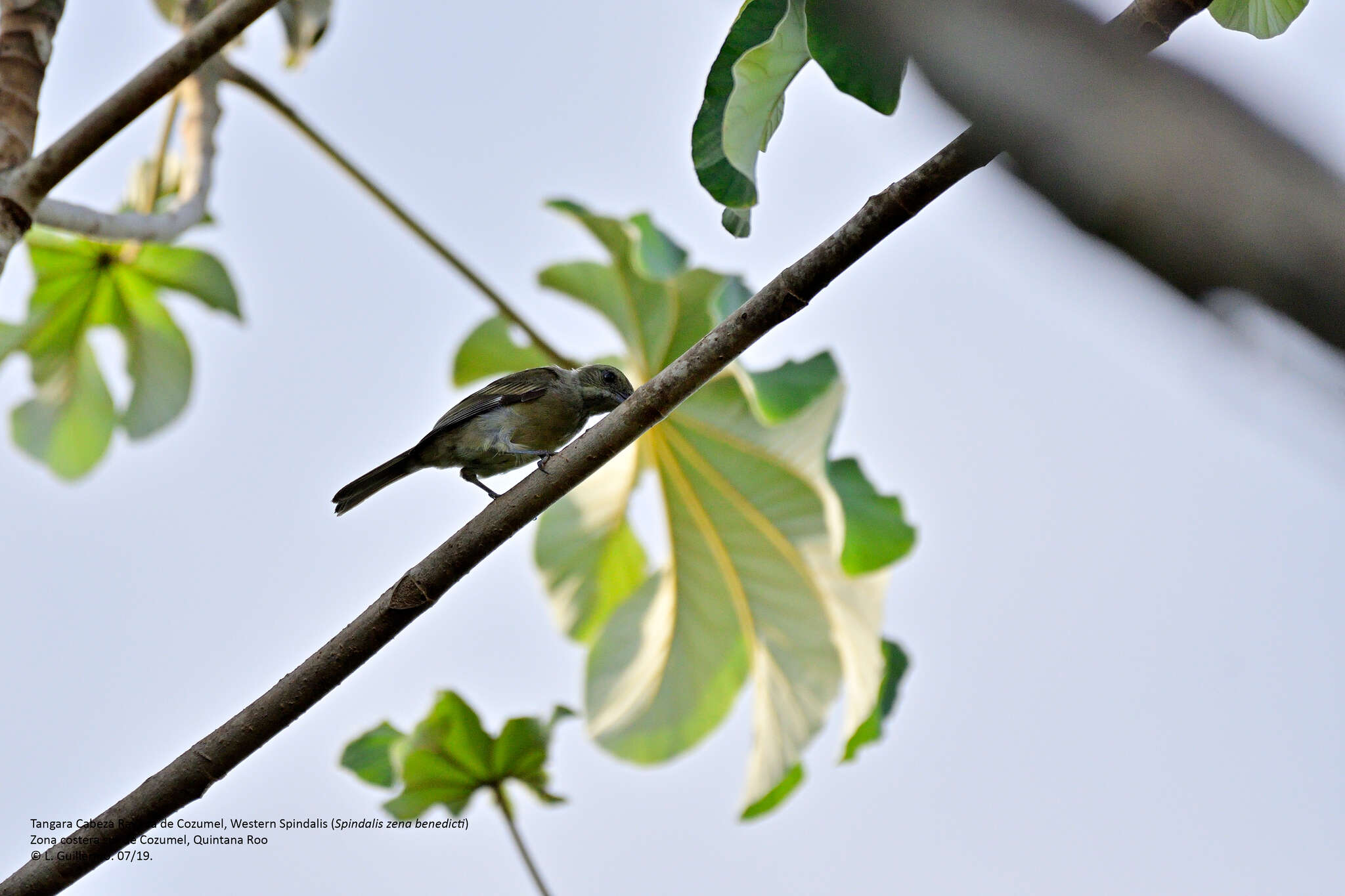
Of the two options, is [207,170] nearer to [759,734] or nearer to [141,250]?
[141,250]

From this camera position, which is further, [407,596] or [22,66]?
[22,66]

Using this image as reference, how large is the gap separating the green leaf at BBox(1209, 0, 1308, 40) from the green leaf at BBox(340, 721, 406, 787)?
13.5 feet

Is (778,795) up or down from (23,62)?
down

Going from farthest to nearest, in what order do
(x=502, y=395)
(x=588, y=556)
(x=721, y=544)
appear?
1. (x=588, y=556)
2. (x=721, y=544)
3. (x=502, y=395)

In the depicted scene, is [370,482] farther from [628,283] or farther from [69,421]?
[69,421]

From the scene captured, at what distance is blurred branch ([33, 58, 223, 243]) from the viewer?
3.84 meters

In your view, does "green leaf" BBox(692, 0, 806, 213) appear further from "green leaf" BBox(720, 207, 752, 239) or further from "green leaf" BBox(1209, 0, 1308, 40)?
"green leaf" BBox(1209, 0, 1308, 40)

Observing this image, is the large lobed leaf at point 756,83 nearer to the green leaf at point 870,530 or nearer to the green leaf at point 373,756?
the green leaf at point 870,530

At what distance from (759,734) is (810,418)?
1.68 meters

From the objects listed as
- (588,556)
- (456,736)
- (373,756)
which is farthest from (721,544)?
(373,756)

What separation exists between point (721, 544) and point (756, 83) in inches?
134

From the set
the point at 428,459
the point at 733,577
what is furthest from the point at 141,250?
the point at 733,577

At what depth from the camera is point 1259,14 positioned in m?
2.81

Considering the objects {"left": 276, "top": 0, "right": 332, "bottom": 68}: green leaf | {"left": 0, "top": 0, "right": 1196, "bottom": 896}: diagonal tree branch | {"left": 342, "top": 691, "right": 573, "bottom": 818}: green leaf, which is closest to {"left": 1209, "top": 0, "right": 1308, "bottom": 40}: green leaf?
{"left": 0, "top": 0, "right": 1196, "bottom": 896}: diagonal tree branch
